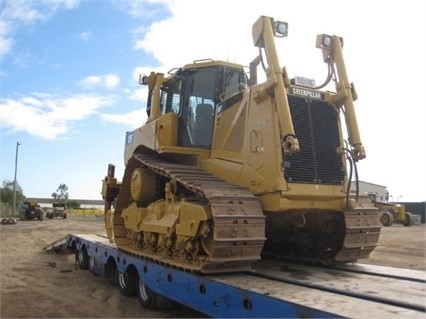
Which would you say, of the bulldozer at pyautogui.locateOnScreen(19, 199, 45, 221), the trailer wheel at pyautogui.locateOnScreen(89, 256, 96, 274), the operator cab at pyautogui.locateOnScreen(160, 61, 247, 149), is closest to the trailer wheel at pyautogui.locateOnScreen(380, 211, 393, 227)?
the trailer wheel at pyautogui.locateOnScreen(89, 256, 96, 274)

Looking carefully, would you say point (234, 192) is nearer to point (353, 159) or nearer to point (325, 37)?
point (353, 159)

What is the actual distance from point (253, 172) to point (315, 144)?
1.01m

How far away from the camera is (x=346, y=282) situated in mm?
5594

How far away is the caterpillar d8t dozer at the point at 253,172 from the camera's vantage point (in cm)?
596

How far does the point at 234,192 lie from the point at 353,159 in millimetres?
1957

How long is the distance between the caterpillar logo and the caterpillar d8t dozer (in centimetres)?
2

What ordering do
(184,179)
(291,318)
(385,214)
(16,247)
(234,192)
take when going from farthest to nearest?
1. (385,214)
2. (16,247)
3. (184,179)
4. (234,192)
5. (291,318)

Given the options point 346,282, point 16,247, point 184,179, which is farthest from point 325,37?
point 16,247

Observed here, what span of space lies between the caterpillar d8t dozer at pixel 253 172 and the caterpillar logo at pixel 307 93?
0.7 inches

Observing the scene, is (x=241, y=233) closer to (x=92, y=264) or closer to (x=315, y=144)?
(x=315, y=144)

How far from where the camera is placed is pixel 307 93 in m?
6.80

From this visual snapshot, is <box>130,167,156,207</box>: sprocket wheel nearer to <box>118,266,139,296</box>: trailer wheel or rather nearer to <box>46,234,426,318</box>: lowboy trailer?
Result: <box>46,234,426,318</box>: lowboy trailer

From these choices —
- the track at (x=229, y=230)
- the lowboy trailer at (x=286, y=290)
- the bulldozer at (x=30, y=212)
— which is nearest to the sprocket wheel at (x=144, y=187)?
the lowboy trailer at (x=286, y=290)

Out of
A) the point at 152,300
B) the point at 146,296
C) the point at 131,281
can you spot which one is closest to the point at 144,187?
the point at 131,281
